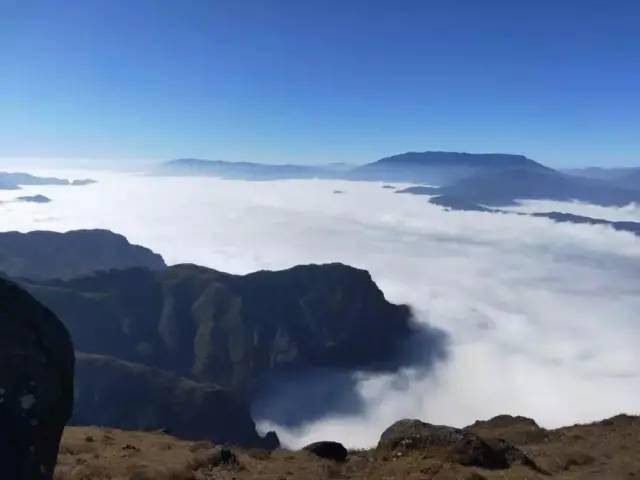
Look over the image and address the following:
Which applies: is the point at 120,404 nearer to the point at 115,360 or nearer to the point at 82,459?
the point at 115,360

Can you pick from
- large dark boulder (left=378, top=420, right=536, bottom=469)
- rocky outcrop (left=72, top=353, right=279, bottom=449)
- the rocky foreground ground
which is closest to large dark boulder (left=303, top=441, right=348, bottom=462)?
the rocky foreground ground

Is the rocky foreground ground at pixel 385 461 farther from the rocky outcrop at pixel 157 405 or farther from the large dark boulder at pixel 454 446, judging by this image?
the rocky outcrop at pixel 157 405

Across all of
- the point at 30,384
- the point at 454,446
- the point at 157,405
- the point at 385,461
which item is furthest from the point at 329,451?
the point at 157,405

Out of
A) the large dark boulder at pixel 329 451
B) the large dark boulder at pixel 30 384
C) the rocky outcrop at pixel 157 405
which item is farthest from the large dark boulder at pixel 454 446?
the rocky outcrop at pixel 157 405

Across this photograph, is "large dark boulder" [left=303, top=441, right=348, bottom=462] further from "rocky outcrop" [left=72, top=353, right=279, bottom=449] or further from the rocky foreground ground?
"rocky outcrop" [left=72, top=353, right=279, bottom=449]

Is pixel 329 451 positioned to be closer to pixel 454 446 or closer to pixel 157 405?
pixel 454 446

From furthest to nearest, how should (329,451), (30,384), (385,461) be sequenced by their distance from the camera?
(329,451) → (385,461) → (30,384)
